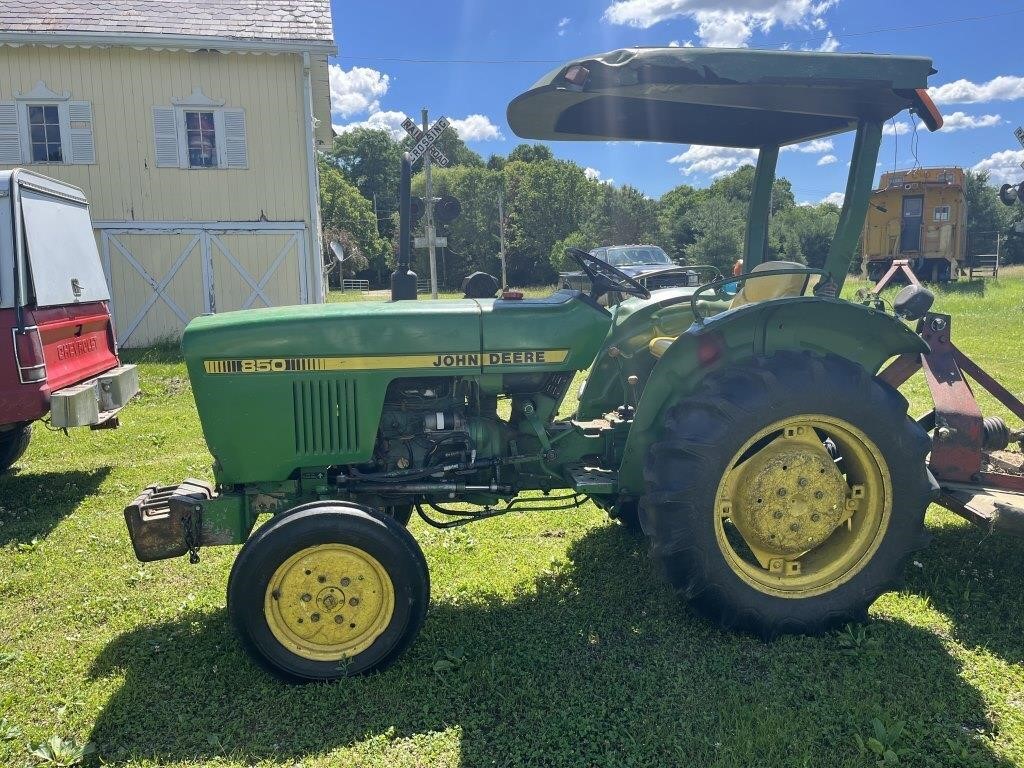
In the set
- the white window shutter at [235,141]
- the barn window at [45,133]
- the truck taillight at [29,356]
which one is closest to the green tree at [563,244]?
the white window shutter at [235,141]

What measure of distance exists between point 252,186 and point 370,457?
10.5 m

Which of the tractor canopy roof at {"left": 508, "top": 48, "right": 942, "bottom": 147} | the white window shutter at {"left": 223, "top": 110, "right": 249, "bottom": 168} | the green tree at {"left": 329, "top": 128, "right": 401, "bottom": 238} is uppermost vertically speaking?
the green tree at {"left": 329, "top": 128, "right": 401, "bottom": 238}

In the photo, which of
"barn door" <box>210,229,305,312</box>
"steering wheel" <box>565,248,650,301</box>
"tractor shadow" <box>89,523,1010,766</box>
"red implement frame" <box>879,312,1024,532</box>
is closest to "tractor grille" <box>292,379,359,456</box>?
"tractor shadow" <box>89,523,1010,766</box>

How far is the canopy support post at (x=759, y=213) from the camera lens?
401cm

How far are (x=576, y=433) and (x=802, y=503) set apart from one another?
1.02m

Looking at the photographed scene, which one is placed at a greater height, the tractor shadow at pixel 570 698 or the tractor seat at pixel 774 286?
the tractor seat at pixel 774 286

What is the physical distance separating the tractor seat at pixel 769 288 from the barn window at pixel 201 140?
35.4ft

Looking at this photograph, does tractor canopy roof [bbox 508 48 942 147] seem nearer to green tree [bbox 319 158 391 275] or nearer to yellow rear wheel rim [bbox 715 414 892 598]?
yellow rear wheel rim [bbox 715 414 892 598]

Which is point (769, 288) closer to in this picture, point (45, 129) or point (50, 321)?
point (50, 321)

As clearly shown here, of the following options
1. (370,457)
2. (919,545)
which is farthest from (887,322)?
(370,457)

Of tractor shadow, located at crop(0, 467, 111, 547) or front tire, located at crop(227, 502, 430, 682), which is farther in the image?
tractor shadow, located at crop(0, 467, 111, 547)

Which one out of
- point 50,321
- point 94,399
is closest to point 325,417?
point 94,399

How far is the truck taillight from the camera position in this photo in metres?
4.77

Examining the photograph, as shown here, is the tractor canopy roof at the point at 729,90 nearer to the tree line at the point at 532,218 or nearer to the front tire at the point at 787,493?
the front tire at the point at 787,493
